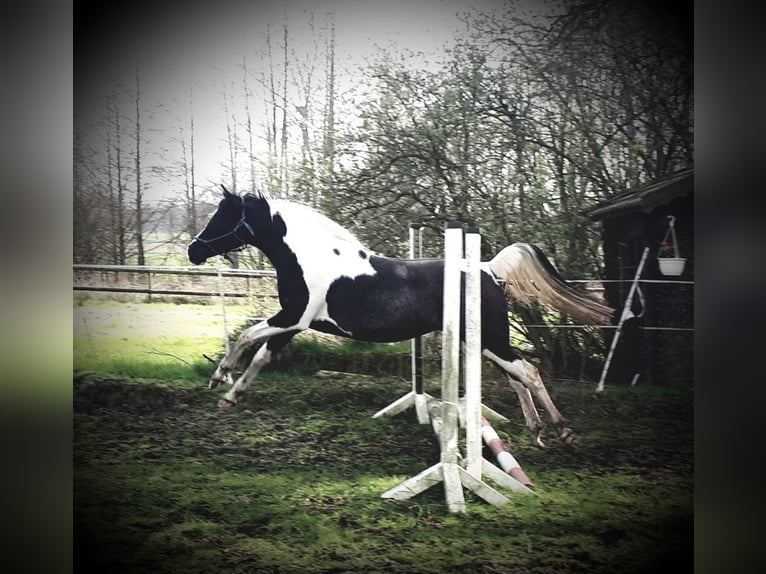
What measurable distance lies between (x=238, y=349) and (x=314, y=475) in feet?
2.49

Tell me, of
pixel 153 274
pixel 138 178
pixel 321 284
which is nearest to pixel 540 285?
pixel 321 284

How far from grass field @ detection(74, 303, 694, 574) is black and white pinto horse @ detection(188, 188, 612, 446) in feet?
0.41

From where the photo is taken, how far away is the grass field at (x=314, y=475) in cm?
298

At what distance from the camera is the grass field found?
2980 mm

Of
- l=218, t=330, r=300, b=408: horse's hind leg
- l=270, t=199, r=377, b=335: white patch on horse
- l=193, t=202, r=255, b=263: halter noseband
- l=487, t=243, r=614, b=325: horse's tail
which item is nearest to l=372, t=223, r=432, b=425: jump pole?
l=270, t=199, r=377, b=335: white patch on horse

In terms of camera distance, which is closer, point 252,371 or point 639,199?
point 252,371

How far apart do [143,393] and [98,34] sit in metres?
1.92

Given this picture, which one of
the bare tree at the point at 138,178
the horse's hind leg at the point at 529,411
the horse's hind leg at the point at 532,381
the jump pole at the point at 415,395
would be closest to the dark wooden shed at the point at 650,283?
the horse's hind leg at the point at 532,381

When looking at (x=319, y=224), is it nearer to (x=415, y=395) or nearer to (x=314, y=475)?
(x=415, y=395)

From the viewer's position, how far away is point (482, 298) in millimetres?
3127

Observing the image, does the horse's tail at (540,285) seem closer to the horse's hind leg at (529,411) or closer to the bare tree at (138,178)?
the horse's hind leg at (529,411)

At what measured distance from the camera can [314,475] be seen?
10.0 ft
